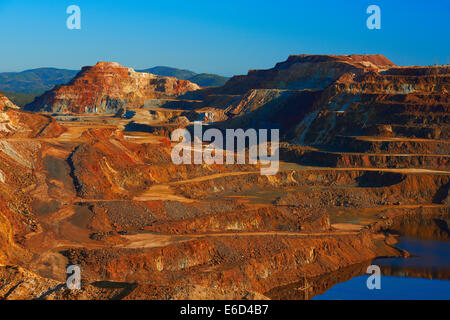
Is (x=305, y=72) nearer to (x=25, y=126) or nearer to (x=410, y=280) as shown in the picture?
(x=25, y=126)

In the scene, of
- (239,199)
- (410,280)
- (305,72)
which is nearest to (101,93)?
(305,72)

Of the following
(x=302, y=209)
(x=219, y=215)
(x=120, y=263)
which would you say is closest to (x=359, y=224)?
(x=302, y=209)

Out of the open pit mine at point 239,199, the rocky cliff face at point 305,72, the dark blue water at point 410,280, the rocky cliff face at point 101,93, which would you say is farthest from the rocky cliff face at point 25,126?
the rocky cliff face at point 305,72

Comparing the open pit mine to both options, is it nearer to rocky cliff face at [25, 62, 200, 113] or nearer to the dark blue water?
the dark blue water

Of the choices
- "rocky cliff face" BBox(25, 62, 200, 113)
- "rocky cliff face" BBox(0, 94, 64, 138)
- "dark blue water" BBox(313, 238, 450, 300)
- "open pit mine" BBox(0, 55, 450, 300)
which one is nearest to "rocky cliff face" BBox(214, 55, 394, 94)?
"open pit mine" BBox(0, 55, 450, 300)

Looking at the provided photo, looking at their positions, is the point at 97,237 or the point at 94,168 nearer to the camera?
the point at 97,237
